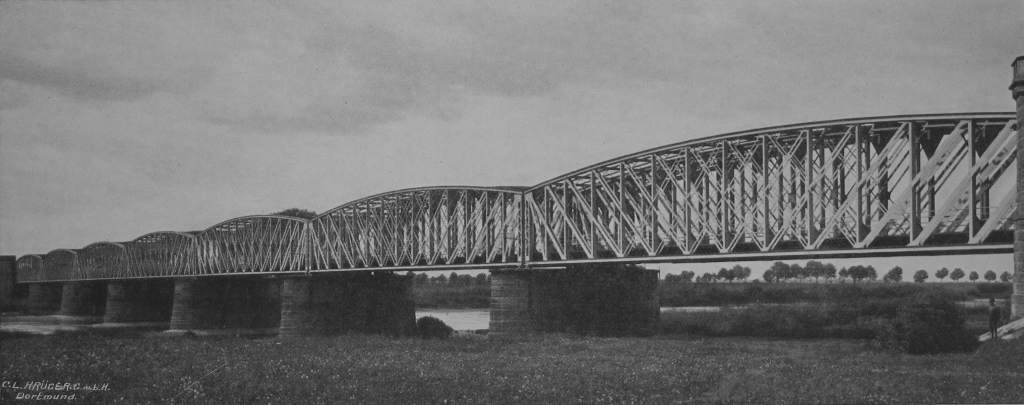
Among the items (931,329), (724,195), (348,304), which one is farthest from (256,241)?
(931,329)

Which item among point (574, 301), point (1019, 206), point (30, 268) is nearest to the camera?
point (1019, 206)

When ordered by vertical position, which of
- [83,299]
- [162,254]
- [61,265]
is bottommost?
[83,299]

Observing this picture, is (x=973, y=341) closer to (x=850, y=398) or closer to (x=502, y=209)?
(x=850, y=398)

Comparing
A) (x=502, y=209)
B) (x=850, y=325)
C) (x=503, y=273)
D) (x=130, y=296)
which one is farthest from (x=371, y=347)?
(x=130, y=296)

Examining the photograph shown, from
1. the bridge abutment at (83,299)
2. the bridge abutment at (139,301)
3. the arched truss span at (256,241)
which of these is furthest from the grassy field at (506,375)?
the bridge abutment at (83,299)

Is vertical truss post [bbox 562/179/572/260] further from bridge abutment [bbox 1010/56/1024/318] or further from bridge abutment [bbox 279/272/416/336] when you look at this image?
bridge abutment [bbox 1010/56/1024/318]

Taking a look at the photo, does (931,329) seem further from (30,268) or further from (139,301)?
(30,268)

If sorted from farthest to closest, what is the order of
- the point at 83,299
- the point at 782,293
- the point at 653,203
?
1. the point at 83,299
2. the point at 782,293
3. the point at 653,203
